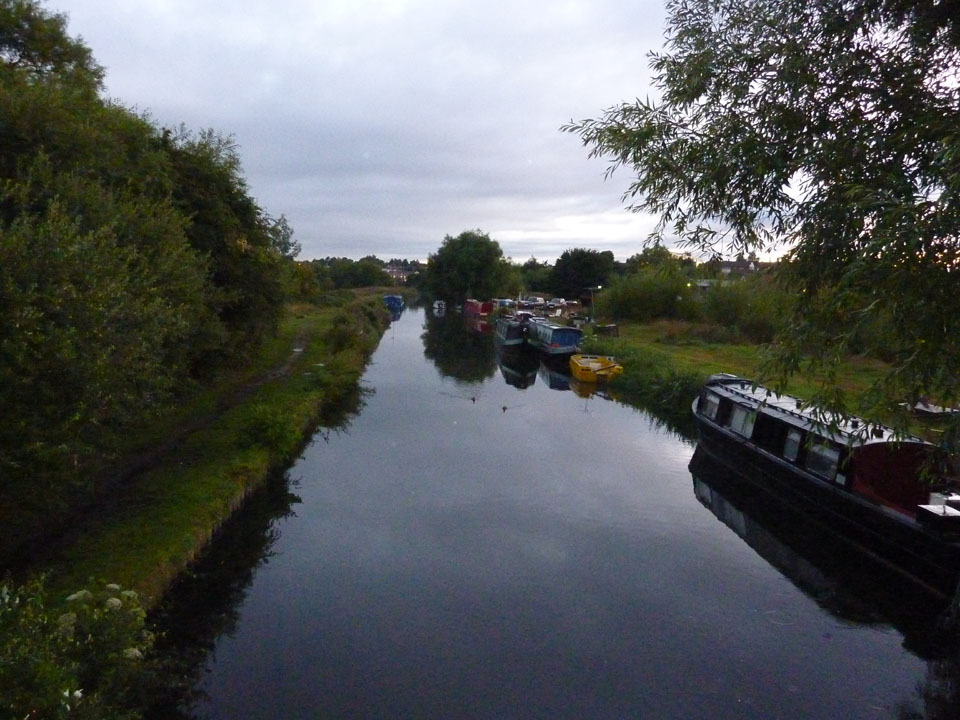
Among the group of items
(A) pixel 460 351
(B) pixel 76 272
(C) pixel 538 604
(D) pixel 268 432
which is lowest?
(C) pixel 538 604

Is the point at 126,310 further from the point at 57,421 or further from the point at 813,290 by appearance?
the point at 813,290

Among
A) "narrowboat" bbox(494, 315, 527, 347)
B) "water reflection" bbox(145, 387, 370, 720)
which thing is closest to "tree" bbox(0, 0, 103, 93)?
"water reflection" bbox(145, 387, 370, 720)

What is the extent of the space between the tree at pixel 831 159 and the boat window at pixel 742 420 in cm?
1115

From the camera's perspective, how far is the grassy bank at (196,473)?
1014cm

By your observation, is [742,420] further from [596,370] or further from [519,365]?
[519,365]

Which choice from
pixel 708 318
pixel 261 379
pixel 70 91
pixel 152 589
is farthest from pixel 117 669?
pixel 708 318

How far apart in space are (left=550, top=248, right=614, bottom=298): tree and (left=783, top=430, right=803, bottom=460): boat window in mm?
65674

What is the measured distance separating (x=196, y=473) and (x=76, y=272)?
6940 millimetres

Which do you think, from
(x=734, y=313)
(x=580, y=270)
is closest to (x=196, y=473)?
(x=734, y=313)

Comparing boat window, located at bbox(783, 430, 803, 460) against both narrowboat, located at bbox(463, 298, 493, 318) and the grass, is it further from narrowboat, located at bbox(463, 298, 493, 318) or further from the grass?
narrowboat, located at bbox(463, 298, 493, 318)

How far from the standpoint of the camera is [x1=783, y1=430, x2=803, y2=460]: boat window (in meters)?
16.2

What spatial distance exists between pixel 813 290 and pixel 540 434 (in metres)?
16.6

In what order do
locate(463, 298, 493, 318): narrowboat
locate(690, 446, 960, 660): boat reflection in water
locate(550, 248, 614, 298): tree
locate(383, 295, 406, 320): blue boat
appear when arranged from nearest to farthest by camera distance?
locate(690, 446, 960, 660): boat reflection in water
locate(463, 298, 493, 318): narrowboat
locate(550, 248, 614, 298): tree
locate(383, 295, 406, 320): blue boat

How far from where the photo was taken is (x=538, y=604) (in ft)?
37.2
